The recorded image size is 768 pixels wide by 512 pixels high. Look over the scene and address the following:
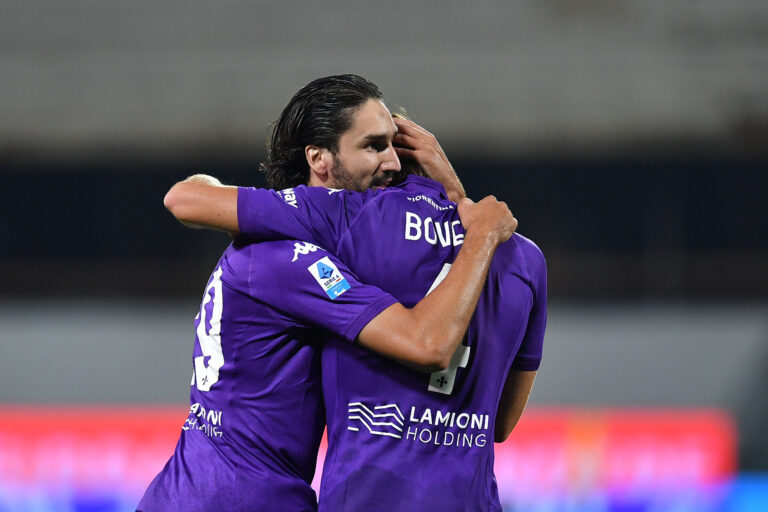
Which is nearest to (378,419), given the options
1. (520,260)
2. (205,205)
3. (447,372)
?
(447,372)

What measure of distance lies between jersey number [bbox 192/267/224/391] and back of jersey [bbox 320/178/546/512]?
0.29 meters

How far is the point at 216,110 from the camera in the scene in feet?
34.4

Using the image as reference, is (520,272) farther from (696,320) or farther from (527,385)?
(696,320)

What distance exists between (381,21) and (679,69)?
10.6 feet

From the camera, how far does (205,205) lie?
2414 mm

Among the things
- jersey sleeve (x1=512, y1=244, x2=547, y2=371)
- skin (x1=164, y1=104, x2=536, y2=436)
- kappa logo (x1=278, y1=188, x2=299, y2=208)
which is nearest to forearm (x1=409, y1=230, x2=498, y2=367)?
skin (x1=164, y1=104, x2=536, y2=436)

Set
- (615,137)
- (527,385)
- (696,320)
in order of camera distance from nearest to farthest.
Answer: (527,385), (696,320), (615,137)

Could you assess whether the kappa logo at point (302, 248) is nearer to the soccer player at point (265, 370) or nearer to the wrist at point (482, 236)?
the soccer player at point (265, 370)

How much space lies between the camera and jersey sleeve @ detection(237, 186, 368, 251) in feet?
7.66

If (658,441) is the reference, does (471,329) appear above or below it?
above

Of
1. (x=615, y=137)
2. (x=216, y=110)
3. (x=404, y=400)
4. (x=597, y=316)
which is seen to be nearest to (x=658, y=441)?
(x=597, y=316)

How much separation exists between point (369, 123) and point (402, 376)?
2.38 ft

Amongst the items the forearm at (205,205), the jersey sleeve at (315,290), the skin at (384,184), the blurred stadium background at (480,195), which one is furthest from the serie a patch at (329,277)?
the blurred stadium background at (480,195)

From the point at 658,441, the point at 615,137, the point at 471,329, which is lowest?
the point at 658,441
